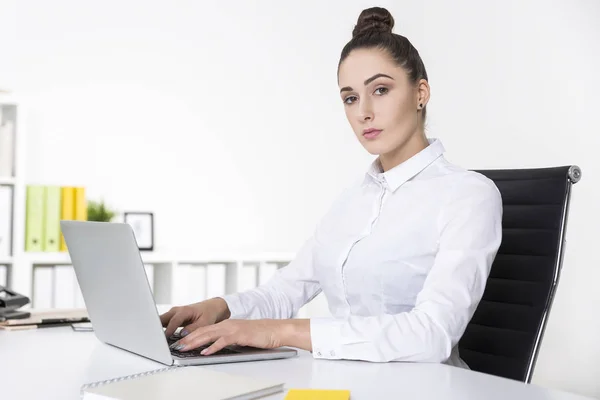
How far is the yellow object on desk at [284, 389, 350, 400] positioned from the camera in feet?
3.01

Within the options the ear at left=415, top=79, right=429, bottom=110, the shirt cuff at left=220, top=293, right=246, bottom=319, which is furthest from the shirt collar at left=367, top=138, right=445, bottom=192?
the shirt cuff at left=220, top=293, right=246, bottom=319

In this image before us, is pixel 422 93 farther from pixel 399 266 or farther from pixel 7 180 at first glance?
pixel 7 180

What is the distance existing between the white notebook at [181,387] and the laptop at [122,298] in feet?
0.36

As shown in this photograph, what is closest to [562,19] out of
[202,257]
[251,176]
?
[251,176]

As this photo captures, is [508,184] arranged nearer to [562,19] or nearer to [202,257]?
[202,257]

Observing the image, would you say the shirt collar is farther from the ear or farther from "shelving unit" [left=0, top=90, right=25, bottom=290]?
"shelving unit" [left=0, top=90, right=25, bottom=290]

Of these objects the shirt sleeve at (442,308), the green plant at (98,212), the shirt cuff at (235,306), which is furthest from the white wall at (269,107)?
the shirt sleeve at (442,308)

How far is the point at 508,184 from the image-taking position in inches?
70.2

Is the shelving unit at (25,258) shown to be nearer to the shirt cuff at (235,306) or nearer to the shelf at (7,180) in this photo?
the shelf at (7,180)

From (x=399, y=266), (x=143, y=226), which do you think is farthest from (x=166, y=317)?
(x=143, y=226)

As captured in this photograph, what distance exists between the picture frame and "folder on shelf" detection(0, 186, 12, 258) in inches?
23.4

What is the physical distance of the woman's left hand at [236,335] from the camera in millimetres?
1209

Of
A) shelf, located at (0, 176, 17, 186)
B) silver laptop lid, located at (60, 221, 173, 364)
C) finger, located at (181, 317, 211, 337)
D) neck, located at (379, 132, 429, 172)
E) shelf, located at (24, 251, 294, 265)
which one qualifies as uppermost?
neck, located at (379, 132, 429, 172)

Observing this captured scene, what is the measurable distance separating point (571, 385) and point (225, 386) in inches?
123
